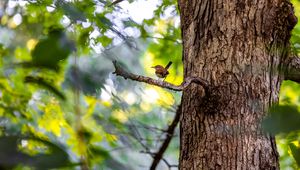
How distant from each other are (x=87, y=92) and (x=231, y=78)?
Result: 2.82 feet

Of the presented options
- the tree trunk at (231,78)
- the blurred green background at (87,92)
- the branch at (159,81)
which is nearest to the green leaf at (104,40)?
the blurred green background at (87,92)

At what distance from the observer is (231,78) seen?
1.34 m

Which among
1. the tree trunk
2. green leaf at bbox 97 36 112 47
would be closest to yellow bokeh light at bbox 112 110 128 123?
green leaf at bbox 97 36 112 47

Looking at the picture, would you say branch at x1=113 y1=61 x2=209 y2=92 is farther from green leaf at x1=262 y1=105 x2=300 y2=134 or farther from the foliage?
green leaf at x1=262 y1=105 x2=300 y2=134

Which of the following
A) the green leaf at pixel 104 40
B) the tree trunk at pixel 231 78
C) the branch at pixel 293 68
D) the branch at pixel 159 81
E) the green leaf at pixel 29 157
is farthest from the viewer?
the green leaf at pixel 104 40

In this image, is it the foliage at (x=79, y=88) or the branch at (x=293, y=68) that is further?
the branch at (x=293, y=68)

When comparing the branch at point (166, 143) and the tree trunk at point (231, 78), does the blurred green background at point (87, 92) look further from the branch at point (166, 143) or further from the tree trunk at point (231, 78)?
the tree trunk at point (231, 78)

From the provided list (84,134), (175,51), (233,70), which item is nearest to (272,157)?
(233,70)

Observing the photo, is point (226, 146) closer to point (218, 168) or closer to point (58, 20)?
point (218, 168)

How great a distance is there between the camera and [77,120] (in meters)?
0.33

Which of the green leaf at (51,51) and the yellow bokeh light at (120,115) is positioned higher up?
the yellow bokeh light at (120,115)

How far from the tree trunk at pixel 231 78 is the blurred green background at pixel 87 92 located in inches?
5.3

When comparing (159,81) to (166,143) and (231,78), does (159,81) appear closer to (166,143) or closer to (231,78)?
(231,78)

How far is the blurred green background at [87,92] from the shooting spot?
0.33 m
